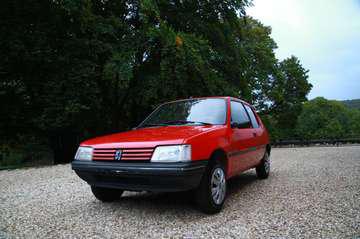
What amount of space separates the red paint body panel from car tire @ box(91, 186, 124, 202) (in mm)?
758

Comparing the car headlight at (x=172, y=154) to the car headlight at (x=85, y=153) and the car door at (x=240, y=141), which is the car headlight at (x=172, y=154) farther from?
the car door at (x=240, y=141)

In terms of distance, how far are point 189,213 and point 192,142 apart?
105 centimetres

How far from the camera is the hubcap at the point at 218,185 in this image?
165 inches

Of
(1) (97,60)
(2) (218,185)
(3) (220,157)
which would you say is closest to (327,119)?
(1) (97,60)

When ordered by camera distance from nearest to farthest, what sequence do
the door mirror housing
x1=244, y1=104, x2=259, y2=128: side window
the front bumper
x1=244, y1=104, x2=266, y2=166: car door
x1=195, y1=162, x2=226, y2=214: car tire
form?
the front bumper, x1=195, y1=162, x2=226, y2=214: car tire, the door mirror housing, x1=244, y1=104, x2=266, y2=166: car door, x1=244, y1=104, x2=259, y2=128: side window

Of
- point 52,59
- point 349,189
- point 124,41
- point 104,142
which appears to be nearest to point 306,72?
point 124,41

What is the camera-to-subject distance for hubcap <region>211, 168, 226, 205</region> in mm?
4180

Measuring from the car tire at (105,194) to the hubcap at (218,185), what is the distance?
1645 millimetres

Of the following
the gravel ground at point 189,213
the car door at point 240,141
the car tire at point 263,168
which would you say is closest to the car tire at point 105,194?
the gravel ground at point 189,213

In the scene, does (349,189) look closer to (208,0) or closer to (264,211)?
(264,211)

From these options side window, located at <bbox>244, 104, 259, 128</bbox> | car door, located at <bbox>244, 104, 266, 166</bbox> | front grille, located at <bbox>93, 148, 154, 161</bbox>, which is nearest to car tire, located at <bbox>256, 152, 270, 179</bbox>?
car door, located at <bbox>244, 104, 266, 166</bbox>

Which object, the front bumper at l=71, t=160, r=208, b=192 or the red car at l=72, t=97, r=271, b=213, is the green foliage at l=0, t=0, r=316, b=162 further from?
the front bumper at l=71, t=160, r=208, b=192

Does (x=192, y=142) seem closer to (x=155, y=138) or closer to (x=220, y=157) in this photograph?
(x=155, y=138)

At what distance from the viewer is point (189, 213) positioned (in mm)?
4227
